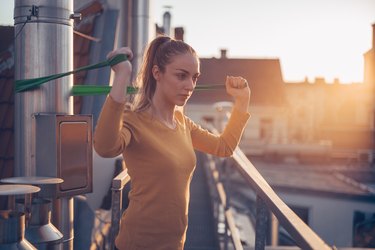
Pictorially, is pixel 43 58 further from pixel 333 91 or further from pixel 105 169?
pixel 333 91

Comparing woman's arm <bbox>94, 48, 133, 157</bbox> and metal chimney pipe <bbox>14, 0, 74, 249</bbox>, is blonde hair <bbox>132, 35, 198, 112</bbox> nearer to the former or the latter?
woman's arm <bbox>94, 48, 133, 157</bbox>

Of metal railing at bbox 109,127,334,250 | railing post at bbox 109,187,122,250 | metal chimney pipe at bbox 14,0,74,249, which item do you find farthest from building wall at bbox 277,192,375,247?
metal chimney pipe at bbox 14,0,74,249

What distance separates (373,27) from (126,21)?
2821cm

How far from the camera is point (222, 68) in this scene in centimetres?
3278

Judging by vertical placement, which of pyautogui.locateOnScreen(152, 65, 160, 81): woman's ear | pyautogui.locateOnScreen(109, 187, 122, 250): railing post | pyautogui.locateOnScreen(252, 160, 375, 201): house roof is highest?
pyautogui.locateOnScreen(152, 65, 160, 81): woman's ear

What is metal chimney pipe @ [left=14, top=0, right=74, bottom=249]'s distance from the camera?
203 centimetres

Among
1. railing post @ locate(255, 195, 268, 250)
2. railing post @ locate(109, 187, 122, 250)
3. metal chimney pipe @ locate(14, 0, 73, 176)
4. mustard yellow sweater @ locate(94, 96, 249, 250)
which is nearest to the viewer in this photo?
mustard yellow sweater @ locate(94, 96, 249, 250)

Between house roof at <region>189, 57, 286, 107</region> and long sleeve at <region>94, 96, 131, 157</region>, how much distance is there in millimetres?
29583

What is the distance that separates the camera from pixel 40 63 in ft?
6.75

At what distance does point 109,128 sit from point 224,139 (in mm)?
821

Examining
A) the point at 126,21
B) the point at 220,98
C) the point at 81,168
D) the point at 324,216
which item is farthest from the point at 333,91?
the point at 81,168

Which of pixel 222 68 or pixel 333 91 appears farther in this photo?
pixel 333 91

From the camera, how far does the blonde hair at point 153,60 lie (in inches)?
66.6

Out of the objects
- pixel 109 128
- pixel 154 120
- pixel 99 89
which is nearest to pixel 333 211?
pixel 99 89
